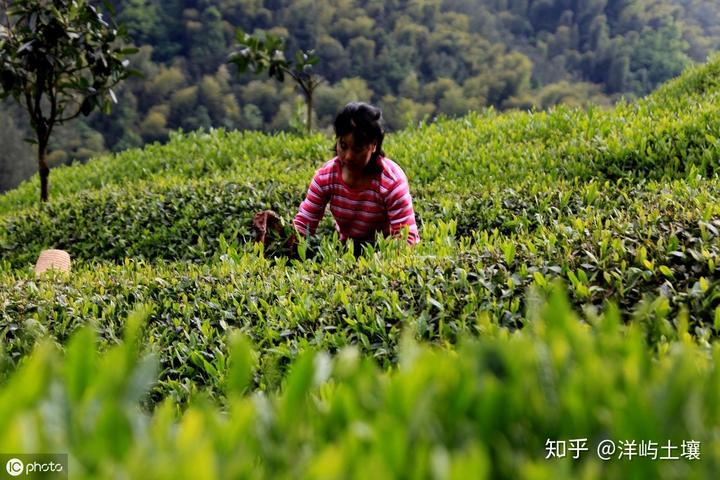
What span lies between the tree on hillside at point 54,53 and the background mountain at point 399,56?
107 ft

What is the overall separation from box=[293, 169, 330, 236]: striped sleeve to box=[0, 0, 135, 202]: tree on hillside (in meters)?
4.14

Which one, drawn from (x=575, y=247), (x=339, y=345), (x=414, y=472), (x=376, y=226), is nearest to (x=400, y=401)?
(x=414, y=472)

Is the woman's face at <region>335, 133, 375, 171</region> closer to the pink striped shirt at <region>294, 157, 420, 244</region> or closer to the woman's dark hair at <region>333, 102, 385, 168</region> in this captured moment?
the woman's dark hair at <region>333, 102, 385, 168</region>

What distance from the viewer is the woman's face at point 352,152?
4449 mm

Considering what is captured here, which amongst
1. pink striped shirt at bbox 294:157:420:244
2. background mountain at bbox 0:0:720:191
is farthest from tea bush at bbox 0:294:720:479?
background mountain at bbox 0:0:720:191

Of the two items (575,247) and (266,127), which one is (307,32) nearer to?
(266,127)

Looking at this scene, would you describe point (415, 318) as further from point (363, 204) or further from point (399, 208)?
point (363, 204)

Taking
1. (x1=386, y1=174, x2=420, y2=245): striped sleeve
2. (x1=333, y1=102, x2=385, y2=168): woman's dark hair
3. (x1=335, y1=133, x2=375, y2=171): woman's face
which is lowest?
(x1=386, y1=174, x2=420, y2=245): striped sleeve

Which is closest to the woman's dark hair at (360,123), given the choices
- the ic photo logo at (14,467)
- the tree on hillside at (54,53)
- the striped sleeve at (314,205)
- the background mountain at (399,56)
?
the striped sleeve at (314,205)

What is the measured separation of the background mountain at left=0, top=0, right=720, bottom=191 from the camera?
47.1m

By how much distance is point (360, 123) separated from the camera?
4359 mm

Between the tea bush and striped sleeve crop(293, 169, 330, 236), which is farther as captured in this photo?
striped sleeve crop(293, 169, 330, 236)

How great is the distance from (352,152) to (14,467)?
3.68m

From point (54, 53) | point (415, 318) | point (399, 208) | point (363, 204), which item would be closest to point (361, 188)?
point (363, 204)
